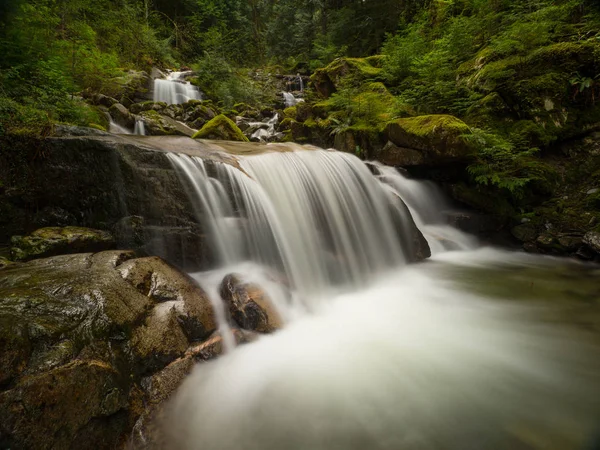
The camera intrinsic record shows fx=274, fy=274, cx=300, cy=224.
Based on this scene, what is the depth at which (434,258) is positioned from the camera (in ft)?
19.2

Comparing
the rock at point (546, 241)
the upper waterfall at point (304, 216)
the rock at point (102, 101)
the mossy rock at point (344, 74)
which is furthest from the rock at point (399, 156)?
the rock at point (102, 101)

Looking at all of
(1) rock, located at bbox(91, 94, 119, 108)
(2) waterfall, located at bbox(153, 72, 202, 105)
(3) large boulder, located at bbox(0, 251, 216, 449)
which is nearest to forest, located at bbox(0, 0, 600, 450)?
(3) large boulder, located at bbox(0, 251, 216, 449)

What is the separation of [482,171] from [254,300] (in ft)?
18.4

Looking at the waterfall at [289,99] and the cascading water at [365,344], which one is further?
the waterfall at [289,99]

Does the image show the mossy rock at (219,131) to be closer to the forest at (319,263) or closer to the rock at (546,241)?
the forest at (319,263)

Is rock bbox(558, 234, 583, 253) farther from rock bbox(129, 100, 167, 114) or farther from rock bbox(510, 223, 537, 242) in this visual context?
rock bbox(129, 100, 167, 114)

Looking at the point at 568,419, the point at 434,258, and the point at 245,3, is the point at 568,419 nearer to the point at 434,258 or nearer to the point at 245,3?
the point at 434,258

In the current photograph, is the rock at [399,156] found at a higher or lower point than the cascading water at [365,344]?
higher

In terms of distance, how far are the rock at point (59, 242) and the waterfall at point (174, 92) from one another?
12.3 m

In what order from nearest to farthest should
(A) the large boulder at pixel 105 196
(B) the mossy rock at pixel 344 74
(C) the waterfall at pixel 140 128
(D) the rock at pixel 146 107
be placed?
(A) the large boulder at pixel 105 196, (C) the waterfall at pixel 140 128, (B) the mossy rock at pixel 344 74, (D) the rock at pixel 146 107

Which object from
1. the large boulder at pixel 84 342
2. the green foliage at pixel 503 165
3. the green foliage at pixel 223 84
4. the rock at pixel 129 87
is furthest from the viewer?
the green foliage at pixel 223 84

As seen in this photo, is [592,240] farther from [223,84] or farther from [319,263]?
[223,84]

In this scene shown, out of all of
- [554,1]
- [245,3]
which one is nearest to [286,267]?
[554,1]

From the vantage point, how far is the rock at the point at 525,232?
5.91 meters
